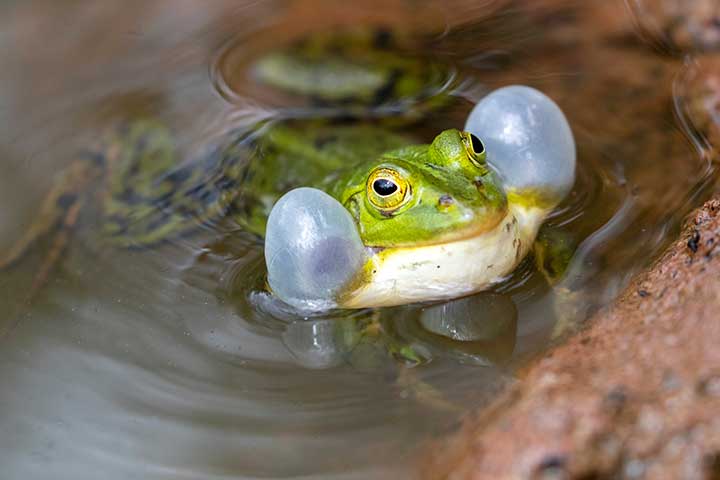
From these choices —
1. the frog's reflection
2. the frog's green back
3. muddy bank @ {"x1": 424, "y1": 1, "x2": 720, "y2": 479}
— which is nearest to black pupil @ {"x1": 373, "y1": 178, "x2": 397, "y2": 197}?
the frog's reflection

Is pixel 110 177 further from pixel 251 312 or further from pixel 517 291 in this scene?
pixel 517 291

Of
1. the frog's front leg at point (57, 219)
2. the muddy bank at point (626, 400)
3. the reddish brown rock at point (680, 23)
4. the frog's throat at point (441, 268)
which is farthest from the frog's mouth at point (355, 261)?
the reddish brown rock at point (680, 23)

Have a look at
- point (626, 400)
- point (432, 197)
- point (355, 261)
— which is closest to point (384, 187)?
point (432, 197)

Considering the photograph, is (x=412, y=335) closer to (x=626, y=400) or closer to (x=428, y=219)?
(x=428, y=219)

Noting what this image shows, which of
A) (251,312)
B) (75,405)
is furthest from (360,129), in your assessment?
(75,405)

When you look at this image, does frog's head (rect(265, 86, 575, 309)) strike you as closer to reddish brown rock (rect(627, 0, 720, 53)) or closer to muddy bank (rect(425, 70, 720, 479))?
muddy bank (rect(425, 70, 720, 479))
